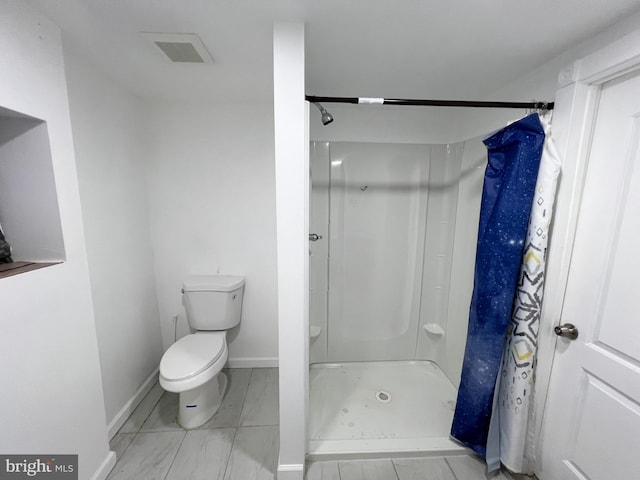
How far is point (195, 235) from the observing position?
6.40 ft

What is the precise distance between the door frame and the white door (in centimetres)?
3

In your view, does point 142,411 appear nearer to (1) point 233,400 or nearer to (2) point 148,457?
(2) point 148,457

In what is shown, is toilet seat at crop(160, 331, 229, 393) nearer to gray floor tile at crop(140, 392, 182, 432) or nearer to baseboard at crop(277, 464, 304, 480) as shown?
gray floor tile at crop(140, 392, 182, 432)

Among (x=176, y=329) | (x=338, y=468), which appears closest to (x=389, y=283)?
(x=338, y=468)

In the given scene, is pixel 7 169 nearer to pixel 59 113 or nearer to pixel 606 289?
pixel 59 113

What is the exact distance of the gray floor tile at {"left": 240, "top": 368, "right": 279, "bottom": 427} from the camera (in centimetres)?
165

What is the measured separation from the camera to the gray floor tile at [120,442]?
1.43 metres

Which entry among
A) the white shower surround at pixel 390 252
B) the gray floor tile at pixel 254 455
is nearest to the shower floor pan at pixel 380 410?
the white shower surround at pixel 390 252

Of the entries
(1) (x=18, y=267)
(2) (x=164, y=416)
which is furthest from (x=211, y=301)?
(1) (x=18, y=267)

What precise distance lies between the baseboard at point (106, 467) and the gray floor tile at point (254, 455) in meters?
0.60

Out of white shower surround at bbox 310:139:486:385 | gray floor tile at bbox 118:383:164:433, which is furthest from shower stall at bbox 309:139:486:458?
gray floor tile at bbox 118:383:164:433

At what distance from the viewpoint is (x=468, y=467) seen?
137 cm

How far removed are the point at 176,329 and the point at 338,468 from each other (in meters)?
1.52

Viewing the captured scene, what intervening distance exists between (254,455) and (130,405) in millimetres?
921
